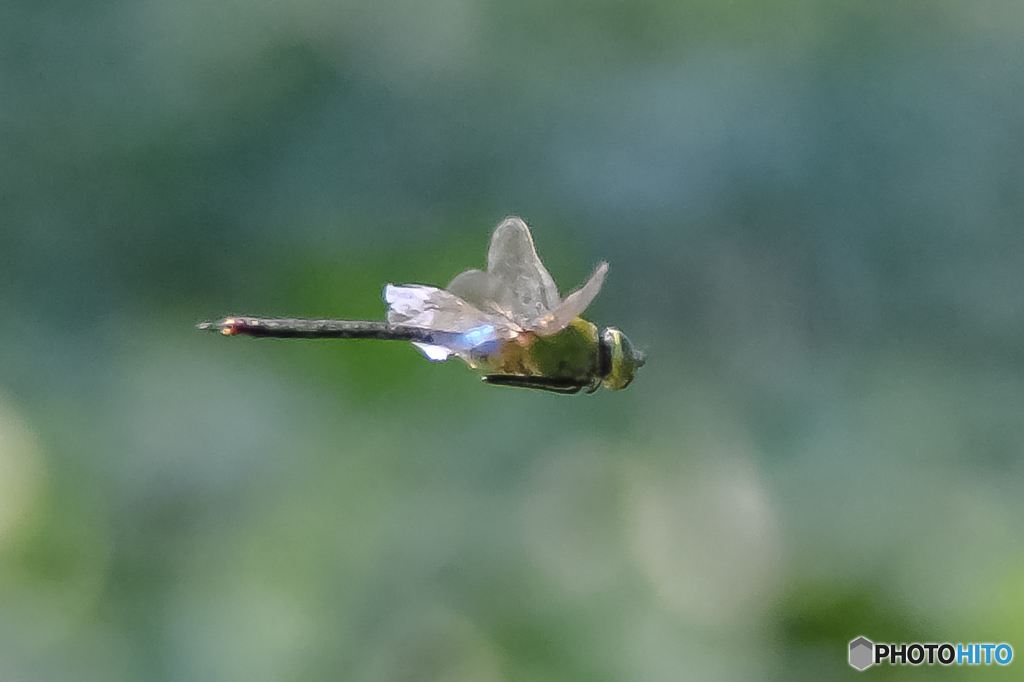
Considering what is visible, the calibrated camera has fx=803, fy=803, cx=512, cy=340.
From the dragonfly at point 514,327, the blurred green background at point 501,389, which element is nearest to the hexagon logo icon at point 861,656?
the blurred green background at point 501,389

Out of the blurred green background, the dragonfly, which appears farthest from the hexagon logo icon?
the dragonfly

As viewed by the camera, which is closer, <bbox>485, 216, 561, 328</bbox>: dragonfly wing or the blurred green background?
<bbox>485, 216, 561, 328</bbox>: dragonfly wing

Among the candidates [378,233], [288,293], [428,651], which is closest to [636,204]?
[378,233]

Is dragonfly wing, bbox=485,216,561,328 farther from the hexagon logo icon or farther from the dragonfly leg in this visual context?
the hexagon logo icon

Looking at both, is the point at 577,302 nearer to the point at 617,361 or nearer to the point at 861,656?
the point at 617,361

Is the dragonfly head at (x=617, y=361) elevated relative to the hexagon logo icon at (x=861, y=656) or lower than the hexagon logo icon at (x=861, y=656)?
elevated

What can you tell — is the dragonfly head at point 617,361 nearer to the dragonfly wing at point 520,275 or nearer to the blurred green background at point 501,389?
the dragonfly wing at point 520,275

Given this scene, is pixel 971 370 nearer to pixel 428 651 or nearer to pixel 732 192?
pixel 732 192
